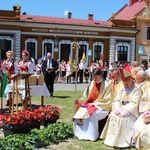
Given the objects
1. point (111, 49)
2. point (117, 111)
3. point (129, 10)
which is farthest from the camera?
point (129, 10)

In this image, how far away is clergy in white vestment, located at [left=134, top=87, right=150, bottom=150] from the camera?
16.7 ft

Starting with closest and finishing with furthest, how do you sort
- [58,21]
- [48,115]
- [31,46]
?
[48,115], [31,46], [58,21]

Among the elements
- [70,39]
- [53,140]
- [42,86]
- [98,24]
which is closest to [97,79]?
[53,140]

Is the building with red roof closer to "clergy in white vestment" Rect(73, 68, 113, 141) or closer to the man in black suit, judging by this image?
the man in black suit

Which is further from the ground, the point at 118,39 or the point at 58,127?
the point at 118,39

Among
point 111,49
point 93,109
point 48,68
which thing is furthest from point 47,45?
point 93,109

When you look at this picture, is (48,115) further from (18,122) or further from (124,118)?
(124,118)

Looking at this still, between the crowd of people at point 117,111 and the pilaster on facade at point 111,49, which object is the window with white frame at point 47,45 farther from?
the crowd of people at point 117,111

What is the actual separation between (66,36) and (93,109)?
28.4 m

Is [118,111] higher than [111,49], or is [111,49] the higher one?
[111,49]

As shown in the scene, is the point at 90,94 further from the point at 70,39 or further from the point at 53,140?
the point at 70,39

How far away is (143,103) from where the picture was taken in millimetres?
6020

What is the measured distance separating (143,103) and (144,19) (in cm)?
3416

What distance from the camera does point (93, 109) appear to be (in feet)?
20.9
